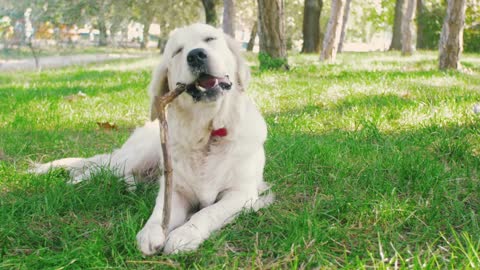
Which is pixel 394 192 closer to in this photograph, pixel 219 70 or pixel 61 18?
pixel 219 70

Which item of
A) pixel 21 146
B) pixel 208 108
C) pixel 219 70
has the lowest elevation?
pixel 21 146

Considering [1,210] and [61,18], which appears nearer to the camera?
[1,210]

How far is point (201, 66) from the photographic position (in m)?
2.77

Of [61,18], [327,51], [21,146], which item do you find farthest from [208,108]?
[61,18]

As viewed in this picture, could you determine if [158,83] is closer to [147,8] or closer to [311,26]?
[311,26]

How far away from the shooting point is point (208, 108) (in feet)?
9.70

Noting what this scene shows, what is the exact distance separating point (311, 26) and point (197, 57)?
2080 centimetres

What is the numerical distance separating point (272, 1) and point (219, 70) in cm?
781

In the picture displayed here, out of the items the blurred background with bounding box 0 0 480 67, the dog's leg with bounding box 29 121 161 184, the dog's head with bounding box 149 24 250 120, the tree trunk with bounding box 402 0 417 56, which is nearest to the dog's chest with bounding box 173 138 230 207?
the dog's head with bounding box 149 24 250 120

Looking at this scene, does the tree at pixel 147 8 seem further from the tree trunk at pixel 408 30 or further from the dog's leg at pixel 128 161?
the dog's leg at pixel 128 161

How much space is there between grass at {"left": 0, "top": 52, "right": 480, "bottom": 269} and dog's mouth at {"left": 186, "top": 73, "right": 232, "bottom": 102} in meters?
0.71

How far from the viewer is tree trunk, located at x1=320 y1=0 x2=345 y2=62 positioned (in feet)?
47.3

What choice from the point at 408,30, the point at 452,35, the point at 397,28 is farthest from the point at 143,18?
the point at 452,35

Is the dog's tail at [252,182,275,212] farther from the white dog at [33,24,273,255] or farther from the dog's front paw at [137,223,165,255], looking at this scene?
the dog's front paw at [137,223,165,255]
